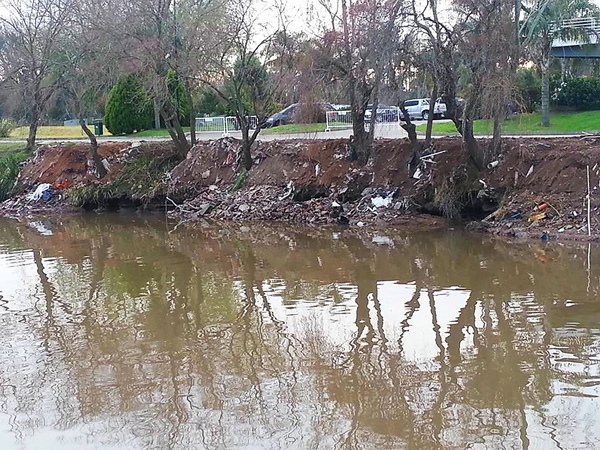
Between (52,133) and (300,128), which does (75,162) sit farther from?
(52,133)

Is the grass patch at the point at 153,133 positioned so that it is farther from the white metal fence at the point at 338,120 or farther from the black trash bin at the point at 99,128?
the white metal fence at the point at 338,120

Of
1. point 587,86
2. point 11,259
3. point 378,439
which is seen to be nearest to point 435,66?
point 11,259

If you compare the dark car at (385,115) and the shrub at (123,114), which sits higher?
the shrub at (123,114)

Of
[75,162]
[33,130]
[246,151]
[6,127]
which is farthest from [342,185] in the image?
[6,127]

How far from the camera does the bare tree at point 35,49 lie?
1174 inches

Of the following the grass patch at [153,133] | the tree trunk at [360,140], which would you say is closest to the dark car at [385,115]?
the tree trunk at [360,140]

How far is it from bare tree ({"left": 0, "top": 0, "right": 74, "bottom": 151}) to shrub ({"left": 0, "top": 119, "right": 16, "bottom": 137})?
31.1 ft

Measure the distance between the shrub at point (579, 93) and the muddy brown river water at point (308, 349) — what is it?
19.9 meters

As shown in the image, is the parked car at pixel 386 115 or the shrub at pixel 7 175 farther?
the shrub at pixel 7 175

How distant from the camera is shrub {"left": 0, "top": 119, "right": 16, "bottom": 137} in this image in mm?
42906

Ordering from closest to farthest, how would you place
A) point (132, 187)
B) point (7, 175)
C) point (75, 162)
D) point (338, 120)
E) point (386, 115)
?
point (386, 115), point (132, 187), point (338, 120), point (75, 162), point (7, 175)

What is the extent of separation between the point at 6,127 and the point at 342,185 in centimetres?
2758

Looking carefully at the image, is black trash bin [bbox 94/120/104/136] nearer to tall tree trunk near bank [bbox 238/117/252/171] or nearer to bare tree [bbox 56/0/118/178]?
bare tree [bbox 56/0/118/178]

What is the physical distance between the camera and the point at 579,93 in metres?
34.9
